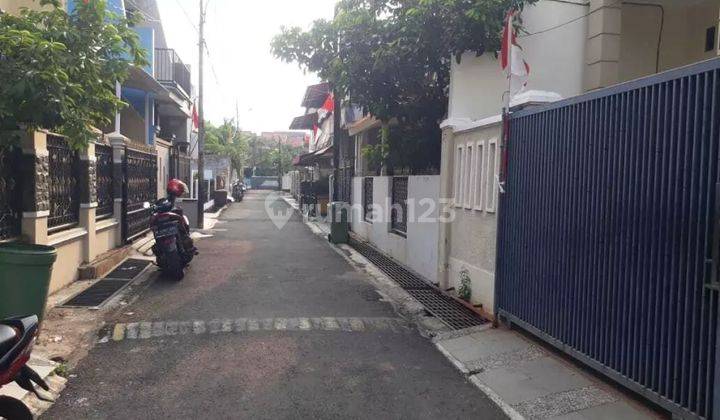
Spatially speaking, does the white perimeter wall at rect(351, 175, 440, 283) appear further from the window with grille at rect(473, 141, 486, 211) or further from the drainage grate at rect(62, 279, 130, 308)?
the drainage grate at rect(62, 279, 130, 308)

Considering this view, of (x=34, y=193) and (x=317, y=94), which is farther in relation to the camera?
(x=317, y=94)

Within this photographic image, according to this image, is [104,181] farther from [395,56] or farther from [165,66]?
[165,66]

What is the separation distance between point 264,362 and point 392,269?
5.86 meters

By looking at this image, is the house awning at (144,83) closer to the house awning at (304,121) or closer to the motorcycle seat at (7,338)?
the motorcycle seat at (7,338)

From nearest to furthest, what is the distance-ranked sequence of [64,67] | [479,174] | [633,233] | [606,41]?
[633,233] → [64,67] → [479,174] → [606,41]

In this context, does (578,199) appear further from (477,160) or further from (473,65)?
(473,65)

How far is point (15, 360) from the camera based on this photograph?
11.2 ft

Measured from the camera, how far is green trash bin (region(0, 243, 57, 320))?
5363 millimetres

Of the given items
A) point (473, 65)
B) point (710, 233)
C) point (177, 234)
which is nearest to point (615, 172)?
point (710, 233)

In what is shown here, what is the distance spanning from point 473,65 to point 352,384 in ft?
19.8

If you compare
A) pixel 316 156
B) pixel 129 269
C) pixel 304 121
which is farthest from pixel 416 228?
pixel 304 121

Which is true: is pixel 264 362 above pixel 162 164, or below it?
below

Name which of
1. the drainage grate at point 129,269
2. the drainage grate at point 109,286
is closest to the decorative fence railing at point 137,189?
the drainage grate at point 129,269

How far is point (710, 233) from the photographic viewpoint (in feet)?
11.6
